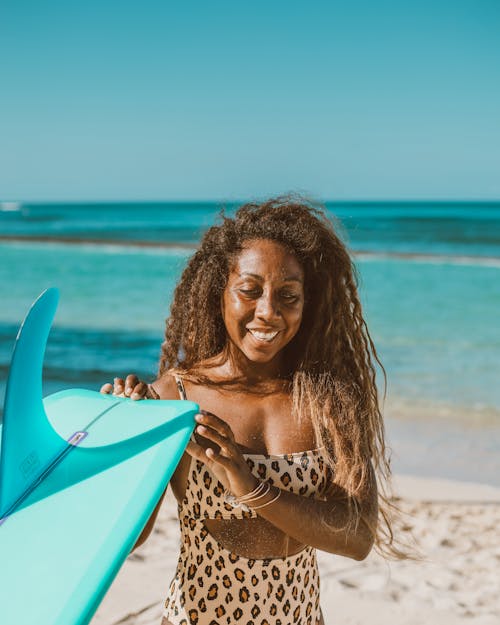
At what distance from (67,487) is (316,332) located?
0.67 metres

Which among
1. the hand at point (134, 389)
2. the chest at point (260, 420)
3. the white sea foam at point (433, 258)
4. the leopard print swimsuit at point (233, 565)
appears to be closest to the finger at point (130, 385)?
the hand at point (134, 389)

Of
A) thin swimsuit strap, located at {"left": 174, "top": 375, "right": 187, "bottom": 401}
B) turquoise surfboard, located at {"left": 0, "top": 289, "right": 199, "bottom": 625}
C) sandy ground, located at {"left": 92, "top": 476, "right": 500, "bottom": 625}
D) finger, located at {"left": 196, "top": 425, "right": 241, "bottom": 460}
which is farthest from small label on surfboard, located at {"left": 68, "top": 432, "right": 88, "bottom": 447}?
sandy ground, located at {"left": 92, "top": 476, "right": 500, "bottom": 625}

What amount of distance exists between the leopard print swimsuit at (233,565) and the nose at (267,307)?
30 cm

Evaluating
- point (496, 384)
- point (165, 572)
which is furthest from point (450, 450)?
point (165, 572)

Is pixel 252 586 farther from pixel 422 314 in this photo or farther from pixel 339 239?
pixel 422 314

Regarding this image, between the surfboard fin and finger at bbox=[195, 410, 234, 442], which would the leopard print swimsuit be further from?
the surfboard fin

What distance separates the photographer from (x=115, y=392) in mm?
1740

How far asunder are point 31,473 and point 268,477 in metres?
0.49

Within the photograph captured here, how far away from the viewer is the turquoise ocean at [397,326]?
199 inches

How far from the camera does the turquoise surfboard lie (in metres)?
1.31

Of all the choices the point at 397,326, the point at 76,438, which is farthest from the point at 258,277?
the point at 397,326

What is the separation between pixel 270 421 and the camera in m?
1.66

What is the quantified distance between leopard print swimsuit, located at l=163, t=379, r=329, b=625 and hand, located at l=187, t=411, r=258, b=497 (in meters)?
0.09

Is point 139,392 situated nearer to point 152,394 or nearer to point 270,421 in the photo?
point 152,394
